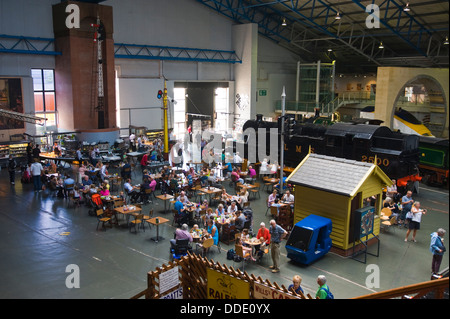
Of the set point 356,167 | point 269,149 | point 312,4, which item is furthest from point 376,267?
point 312,4

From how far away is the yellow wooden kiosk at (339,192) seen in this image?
504 inches

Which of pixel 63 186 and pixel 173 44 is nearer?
pixel 63 186

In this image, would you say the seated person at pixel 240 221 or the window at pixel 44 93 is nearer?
the seated person at pixel 240 221

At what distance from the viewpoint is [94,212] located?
16438 mm

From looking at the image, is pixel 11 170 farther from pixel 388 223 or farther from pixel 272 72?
pixel 272 72

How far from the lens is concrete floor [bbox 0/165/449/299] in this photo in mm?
10648

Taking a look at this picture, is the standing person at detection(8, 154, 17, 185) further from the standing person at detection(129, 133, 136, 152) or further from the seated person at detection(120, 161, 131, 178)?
the standing person at detection(129, 133, 136, 152)

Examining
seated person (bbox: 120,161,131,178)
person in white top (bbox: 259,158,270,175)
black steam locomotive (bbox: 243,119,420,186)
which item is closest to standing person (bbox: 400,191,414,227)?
black steam locomotive (bbox: 243,119,420,186)

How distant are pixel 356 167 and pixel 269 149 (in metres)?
11.1

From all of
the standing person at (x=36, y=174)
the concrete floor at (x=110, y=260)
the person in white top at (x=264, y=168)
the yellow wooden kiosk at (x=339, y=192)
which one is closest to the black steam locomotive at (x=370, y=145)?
the person in white top at (x=264, y=168)

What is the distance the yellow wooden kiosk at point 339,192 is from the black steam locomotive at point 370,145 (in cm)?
428

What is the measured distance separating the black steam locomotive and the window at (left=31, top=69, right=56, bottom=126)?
17.3 m

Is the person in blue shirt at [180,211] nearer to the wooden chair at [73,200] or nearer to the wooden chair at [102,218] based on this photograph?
the wooden chair at [102,218]

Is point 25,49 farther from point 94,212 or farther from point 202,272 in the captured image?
point 202,272
